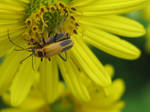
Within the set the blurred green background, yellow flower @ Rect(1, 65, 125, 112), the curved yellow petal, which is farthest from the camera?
the blurred green background

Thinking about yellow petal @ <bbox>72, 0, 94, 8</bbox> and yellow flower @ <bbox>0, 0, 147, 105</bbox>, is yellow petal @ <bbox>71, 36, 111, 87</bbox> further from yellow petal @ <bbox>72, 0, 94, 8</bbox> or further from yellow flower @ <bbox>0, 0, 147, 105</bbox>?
yellow petal @ <bbox>72, 0, 94, 8</bbox>

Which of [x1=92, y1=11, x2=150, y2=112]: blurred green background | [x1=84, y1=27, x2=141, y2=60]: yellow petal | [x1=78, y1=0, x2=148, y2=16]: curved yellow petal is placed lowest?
[x1=92, y1=11, x2=150, y2=112]: blurred green background

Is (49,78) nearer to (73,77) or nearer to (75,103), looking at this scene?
(73,77)

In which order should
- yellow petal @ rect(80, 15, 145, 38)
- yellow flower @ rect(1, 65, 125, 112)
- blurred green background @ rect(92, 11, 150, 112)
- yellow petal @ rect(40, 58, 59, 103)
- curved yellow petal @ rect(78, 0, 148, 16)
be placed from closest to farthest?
curved yellow petal @ rect(78, 0, 148, 16) → yellow petal @ rect(80, 15, 145, 38) → yellow petal @ rect(40, 58, 59, 103) → yellow flower @ rect(1, 65, 125, 112) → blurred green background @ rect(92, 11, 150, 112)

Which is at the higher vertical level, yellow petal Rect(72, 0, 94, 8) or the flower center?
yellow petal Rect(72, 0, 94, 8)

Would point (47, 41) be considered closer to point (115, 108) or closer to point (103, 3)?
point (103, 3)

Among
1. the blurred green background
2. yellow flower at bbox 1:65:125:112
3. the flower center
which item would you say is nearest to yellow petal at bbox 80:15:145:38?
the flower center

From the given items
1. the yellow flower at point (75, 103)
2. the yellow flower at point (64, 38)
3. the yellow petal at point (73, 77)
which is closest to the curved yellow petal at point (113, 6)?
the yellow flower at point (64, 38)

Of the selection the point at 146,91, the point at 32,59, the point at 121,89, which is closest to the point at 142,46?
the point at 146,91

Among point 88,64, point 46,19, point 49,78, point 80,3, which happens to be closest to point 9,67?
point 49,78
